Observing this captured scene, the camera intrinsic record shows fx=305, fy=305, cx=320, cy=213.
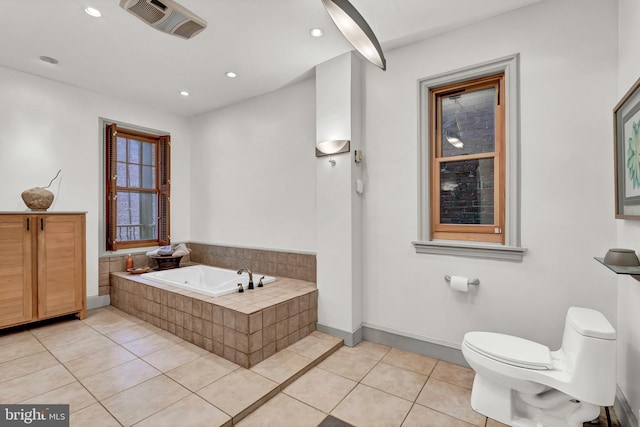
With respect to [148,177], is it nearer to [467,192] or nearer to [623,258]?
[467,192]

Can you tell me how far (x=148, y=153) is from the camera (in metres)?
4.38

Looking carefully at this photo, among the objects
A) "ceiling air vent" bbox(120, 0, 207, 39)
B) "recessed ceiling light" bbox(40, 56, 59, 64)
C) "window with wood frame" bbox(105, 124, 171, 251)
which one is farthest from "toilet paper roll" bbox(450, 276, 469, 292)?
"recessed ceiling light" bbox(40, 56, 59, 64)

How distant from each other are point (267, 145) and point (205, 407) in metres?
2.80

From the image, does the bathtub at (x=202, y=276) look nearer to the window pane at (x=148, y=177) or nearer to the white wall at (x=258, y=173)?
the white wall at (x=258, y=173)

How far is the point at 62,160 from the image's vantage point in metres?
3.45

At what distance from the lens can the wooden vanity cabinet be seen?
2.83 meters

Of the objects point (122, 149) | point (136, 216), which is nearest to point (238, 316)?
point (136, 216)

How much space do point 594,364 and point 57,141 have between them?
4.96 meters

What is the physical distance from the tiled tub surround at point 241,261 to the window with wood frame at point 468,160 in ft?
4.88

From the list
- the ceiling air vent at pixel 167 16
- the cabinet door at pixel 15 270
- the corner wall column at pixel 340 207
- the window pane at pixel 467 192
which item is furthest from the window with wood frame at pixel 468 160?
the cabinet door at pixel 15 270

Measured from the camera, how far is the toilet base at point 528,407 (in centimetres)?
163

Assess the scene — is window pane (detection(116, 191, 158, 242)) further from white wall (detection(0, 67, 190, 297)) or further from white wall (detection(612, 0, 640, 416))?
white wall (detection(612, 0, 640, 416))
